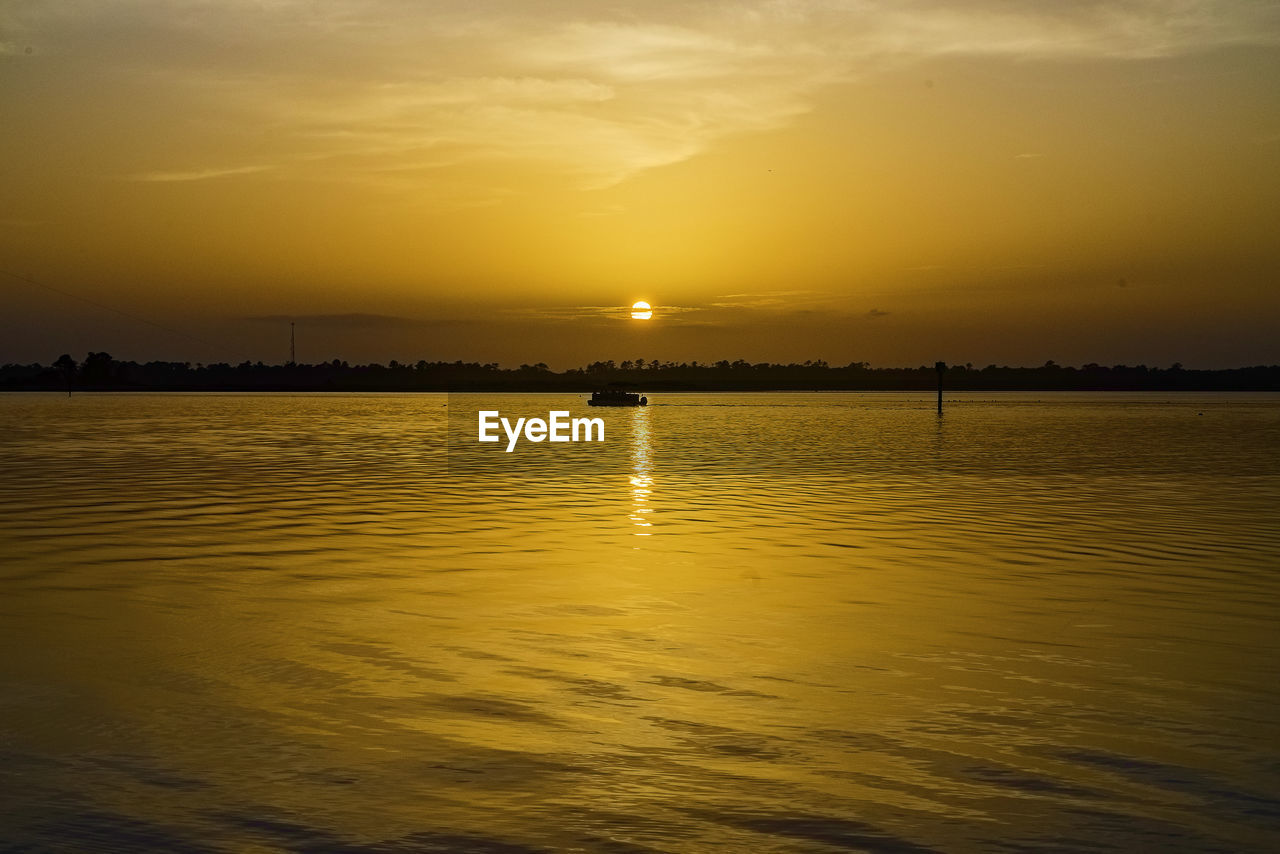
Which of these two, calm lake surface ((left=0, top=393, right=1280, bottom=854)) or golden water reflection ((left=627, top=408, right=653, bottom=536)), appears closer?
calm lake surface ((left=0, top=393, right=1280, bottom=854))

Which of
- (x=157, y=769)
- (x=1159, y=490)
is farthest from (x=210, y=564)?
(x=1159, y=490)

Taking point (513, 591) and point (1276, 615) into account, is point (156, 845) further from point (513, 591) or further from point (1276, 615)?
point (1276, 615)

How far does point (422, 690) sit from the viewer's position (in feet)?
46.1

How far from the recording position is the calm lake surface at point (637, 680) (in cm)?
968

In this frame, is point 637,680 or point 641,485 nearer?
point 637,680

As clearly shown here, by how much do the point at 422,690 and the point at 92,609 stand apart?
8.56m

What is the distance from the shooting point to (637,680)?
14.5 meters

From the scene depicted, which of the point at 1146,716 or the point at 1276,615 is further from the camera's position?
the point at 1276,615

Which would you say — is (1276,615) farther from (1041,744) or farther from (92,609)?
(92,609)

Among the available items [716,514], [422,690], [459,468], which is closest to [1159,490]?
[716,514]

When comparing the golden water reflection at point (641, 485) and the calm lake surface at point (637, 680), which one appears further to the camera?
the golden water reflection at point (641, 485)

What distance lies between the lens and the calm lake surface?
9.68m

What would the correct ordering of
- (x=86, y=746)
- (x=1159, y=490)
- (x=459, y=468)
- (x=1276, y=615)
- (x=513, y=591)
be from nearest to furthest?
(x=86, y=746), (x=1276, y=615), (x=513, y=591), (x=1159, y=490), (x=459, y=468)

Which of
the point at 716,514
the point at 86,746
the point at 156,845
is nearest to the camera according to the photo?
the point at 156,845
